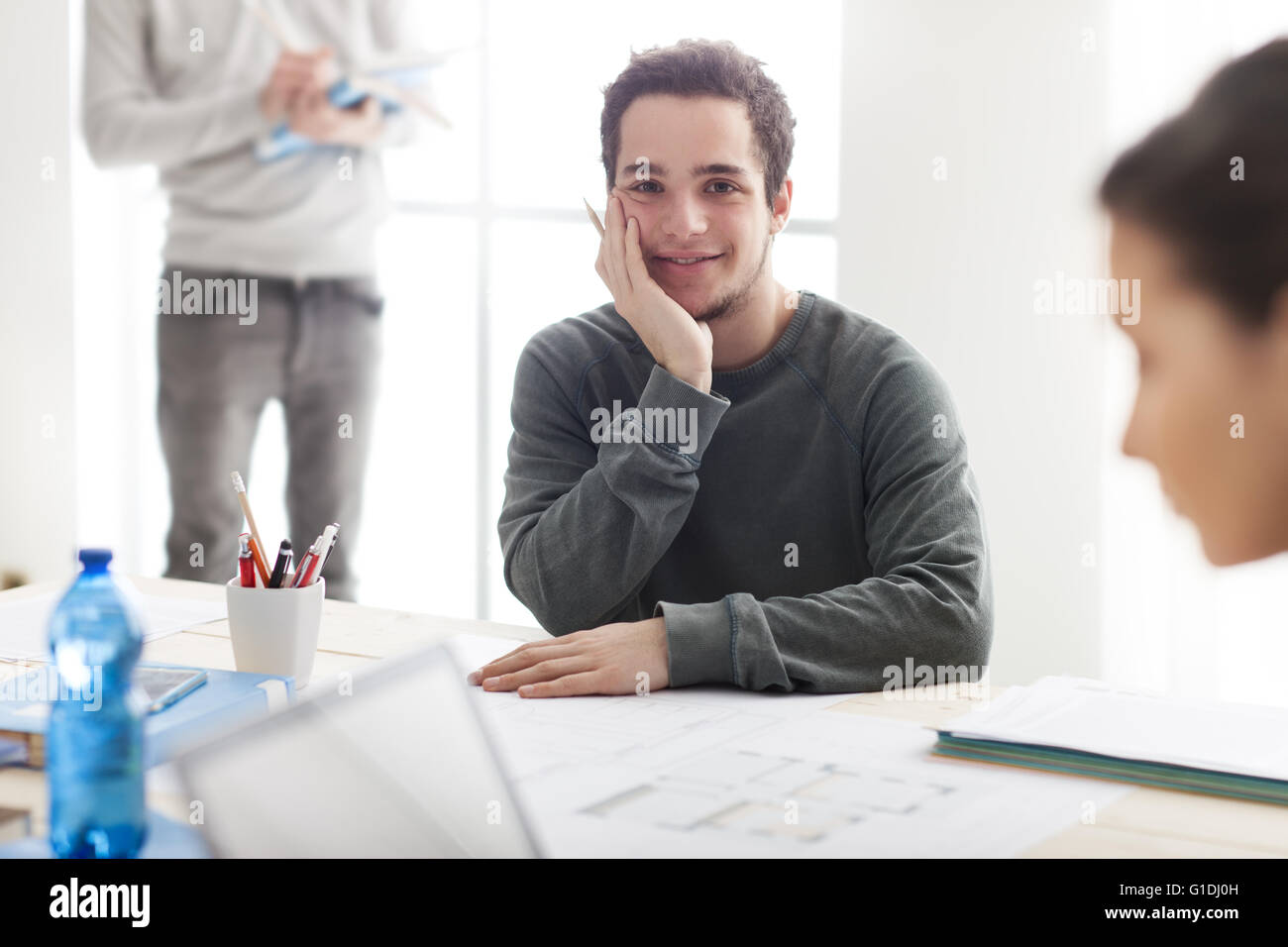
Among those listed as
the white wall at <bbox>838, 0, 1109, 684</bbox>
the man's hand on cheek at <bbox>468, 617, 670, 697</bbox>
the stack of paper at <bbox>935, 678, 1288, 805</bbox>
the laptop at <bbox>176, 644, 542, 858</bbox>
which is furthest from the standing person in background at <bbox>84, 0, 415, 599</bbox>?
the laptop at <bbox>176, 644, 542, 858</bbox>

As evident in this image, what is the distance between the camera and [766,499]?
1.59 meters

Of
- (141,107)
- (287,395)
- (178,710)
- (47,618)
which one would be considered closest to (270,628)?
(178,710)

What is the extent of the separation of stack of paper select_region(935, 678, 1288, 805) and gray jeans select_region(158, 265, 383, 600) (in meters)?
2.31

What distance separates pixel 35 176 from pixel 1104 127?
264cm

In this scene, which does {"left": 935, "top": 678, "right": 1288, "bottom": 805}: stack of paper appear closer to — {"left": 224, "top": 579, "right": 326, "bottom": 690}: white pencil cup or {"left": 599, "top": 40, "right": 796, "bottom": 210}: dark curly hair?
→ {"left": 224, "top": 579, "right": 326, "bottom": 690}: white pencil cup

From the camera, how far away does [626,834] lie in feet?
2.82

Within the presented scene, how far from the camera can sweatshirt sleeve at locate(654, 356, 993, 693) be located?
122 centimetres

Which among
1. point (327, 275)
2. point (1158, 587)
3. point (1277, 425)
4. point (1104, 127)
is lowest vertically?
point (1158, 587)

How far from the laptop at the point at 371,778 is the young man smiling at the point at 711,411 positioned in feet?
2.07

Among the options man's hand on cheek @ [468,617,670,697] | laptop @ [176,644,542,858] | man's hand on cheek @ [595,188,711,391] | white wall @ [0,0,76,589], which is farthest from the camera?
white wall @ [0,0,76,589]

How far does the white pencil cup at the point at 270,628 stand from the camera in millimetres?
1251
